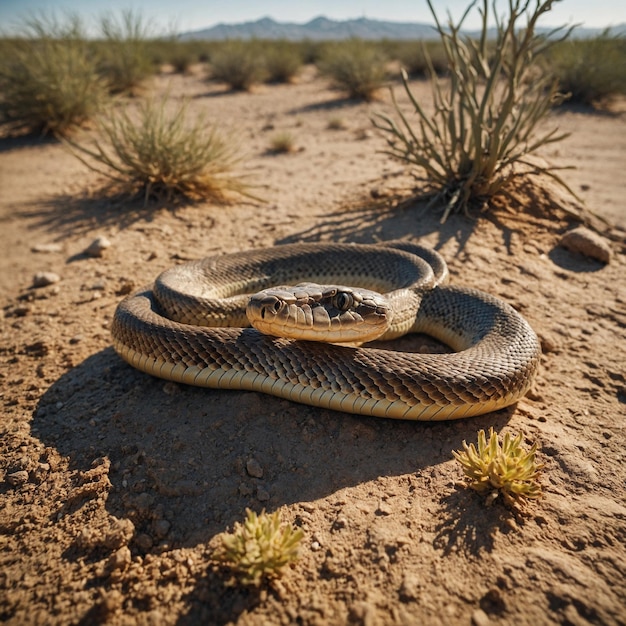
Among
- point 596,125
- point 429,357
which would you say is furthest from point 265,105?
point 429,357

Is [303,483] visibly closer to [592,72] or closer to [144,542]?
[144,542]

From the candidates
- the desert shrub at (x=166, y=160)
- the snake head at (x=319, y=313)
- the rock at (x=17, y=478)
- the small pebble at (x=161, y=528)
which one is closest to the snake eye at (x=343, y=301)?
the snake head at (x=319, y=313)

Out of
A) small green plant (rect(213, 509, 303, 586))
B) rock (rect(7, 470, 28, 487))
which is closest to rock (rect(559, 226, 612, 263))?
small green plant (rect(213, 509, 303, 586))

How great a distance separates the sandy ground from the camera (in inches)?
101

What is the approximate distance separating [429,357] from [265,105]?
16265 millimetres

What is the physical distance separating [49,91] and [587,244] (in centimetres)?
1318

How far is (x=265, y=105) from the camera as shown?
17.6 metres

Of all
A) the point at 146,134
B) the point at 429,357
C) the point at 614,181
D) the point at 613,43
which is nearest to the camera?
the point at 429,357

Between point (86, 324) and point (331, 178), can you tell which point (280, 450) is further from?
point (331, 178)

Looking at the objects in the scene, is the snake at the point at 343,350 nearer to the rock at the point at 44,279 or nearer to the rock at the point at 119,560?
the rock at the point at 119,560

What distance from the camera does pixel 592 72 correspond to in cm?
1541

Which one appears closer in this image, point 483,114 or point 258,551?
point 258,551

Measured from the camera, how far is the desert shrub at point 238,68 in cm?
2061

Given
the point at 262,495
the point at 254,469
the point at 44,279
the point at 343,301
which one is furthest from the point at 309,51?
the point at 262,495
